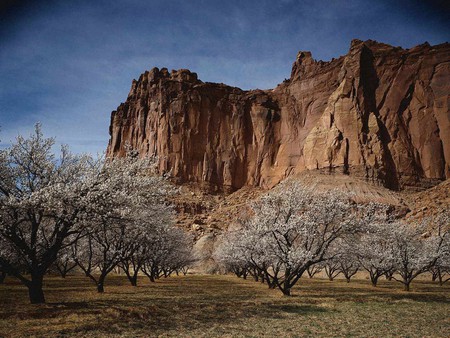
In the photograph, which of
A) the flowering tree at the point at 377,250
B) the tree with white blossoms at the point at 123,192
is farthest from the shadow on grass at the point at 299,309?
the flowering tree at the point at 377,250

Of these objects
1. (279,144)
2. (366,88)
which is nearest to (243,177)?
(279,144)

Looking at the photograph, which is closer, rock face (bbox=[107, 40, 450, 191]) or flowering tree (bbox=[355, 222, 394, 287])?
flowering tree (bbox=[355, 222, 394, 287])

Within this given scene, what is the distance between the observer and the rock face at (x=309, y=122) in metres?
124

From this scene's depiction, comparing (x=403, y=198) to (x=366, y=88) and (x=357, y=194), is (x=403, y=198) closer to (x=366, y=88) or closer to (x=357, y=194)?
(x=357, y=194)

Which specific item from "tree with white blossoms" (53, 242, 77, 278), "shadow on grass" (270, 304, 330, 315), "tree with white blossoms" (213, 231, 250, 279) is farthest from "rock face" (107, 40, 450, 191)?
"shadow on grass" (270, 304, 330, 315)

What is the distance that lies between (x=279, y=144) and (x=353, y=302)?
456 ft

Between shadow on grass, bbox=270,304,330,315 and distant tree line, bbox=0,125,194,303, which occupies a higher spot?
distant tree line, bbox=0,125,194,303

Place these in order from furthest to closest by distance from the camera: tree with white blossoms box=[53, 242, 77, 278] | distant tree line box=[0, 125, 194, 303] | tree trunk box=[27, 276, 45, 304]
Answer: tree with white blossoms box=[53, 242, 77, 278], tree trunk box=[27, 276, 45, 304], distant tree line box=[0, 125, 194, 303]

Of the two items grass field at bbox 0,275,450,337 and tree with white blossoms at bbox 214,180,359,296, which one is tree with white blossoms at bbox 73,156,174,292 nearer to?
grass field at bbox 0,275,450,337

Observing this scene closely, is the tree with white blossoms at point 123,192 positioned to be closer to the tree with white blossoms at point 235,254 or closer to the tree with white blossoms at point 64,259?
the tree with white blossoms at point 64,259

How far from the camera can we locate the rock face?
406ft

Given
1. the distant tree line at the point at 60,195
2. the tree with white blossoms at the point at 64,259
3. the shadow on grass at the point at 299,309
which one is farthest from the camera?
the tree with white blossoms at the point at 64,259

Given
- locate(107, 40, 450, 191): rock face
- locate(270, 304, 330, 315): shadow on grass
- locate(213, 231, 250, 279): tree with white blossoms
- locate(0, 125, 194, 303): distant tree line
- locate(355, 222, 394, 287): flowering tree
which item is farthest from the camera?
locate(107, 40, 450, 191): rock face

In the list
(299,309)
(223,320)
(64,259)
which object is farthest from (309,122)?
(223,320)
